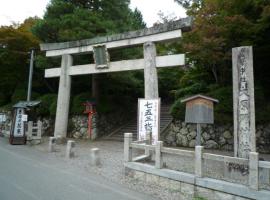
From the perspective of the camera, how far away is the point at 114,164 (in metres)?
11.1

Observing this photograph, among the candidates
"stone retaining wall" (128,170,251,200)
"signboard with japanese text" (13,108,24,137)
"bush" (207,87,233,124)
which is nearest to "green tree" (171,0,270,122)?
"bush" (207,87,233,124)

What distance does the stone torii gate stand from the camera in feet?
42.4

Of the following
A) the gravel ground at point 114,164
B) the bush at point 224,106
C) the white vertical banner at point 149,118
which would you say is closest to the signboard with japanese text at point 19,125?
the gravel ground at point 114,164

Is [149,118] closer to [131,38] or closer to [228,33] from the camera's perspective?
[131,38]

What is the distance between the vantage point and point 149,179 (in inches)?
336

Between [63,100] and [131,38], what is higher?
[131,38]

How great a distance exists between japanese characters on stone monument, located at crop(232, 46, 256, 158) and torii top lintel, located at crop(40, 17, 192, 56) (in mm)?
4692

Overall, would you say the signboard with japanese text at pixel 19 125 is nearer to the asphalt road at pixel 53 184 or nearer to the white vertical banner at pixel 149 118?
the asphalt road at pixel 53 184

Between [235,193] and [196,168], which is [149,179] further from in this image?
[235,193]

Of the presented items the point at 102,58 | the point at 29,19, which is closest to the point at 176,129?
the point at 102,58

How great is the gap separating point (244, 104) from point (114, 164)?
5.23 m

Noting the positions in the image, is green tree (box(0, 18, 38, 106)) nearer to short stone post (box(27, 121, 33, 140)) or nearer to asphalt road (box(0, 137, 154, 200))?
short stone post (box(27, 121, 33, 140))

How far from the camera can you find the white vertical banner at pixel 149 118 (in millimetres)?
10758

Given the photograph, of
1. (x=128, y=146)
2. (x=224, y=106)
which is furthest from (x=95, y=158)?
(x=224, y=106)
